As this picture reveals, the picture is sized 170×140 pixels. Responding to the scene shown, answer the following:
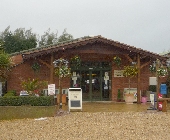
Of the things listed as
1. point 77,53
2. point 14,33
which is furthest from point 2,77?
point 14,33

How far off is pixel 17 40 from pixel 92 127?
103 ft

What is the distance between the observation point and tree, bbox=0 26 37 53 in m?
38.2

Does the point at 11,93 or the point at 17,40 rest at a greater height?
the point at 17,40

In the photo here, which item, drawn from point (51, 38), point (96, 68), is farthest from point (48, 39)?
point (96, 68)

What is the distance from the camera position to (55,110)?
1391cm

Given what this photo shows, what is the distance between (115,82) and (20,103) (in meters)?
6.76

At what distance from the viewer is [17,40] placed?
3938 centimetres

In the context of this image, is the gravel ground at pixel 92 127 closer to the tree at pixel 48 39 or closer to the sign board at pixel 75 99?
the sign board at pixel 75 99

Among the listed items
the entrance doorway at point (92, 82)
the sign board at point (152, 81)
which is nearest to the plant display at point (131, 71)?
the entrance doorway at point (92, 82)

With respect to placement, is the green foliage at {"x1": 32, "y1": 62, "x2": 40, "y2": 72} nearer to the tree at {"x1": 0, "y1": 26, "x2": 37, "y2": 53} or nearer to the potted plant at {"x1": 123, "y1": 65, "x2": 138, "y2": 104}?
the potted plant at {"x1": 123, "y1": 65, "x2": 138, "y2": 104}

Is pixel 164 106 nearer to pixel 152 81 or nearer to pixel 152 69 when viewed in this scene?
pixel 152 69

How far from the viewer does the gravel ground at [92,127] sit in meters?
8.56

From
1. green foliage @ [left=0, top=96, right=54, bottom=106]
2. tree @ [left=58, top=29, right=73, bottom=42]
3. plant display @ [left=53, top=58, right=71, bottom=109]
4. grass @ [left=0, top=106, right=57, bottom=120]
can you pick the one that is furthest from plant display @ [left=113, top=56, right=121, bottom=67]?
tree @ [left=58, top=29, right=73, bottom=42]

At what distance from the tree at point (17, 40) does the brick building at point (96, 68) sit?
61.2ft
